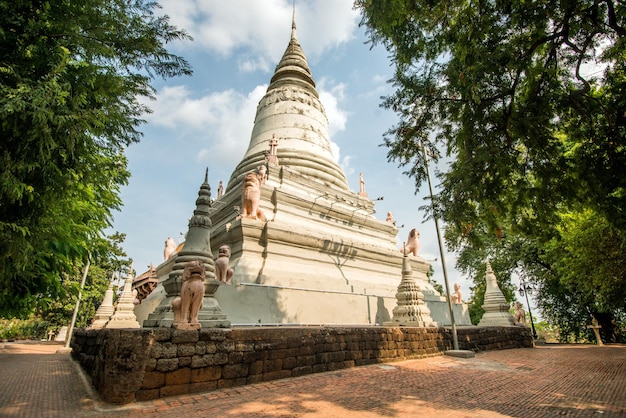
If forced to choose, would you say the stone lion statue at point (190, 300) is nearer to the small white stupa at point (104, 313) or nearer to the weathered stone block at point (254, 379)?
the weathered stone block at point (254, 379)

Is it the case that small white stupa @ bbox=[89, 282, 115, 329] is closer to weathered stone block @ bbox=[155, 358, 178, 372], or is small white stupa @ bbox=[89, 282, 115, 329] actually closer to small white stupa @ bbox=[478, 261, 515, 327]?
weathered stone block @ bbox=[155, 358, 178, 372]

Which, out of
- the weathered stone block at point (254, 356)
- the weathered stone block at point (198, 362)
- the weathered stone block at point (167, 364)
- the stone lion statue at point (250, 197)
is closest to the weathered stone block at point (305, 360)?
the weathered stone block at point (254, 356)

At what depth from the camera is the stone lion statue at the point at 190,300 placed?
5.26 m

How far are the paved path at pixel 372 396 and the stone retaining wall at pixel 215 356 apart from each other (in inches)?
6.8

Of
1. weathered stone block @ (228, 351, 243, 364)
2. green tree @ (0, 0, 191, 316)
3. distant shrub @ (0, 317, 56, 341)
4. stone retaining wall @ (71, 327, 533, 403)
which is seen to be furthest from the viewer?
distant shrub @ (0, 317, 56, 341)

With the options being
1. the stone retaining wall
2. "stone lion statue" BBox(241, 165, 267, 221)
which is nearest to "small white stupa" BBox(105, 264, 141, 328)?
the stone retaining wall

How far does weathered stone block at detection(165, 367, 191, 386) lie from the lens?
15.8 feet

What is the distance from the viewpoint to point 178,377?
4.90 metres

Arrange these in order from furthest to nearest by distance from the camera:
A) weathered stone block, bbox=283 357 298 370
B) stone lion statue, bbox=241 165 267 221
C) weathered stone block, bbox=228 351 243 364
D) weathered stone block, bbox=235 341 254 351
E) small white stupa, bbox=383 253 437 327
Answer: stone lion statue, bbox=241 165 267 221 → small white stupa, bbox=383 253 437 327 → weathered stone block, bbox=283 357 298 370 → weathered stone block, bbox=235 341 254 351 → weathered stone block, bbox=228 351 243 364

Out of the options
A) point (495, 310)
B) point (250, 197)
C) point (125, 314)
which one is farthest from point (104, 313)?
point (495, 310)

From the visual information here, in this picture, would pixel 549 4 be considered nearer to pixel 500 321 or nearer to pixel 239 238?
pixel 239 238

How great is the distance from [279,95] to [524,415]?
18773mm

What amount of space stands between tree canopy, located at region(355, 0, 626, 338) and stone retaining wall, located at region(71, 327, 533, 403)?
3.33 meters

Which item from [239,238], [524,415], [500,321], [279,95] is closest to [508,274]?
[500,321]
